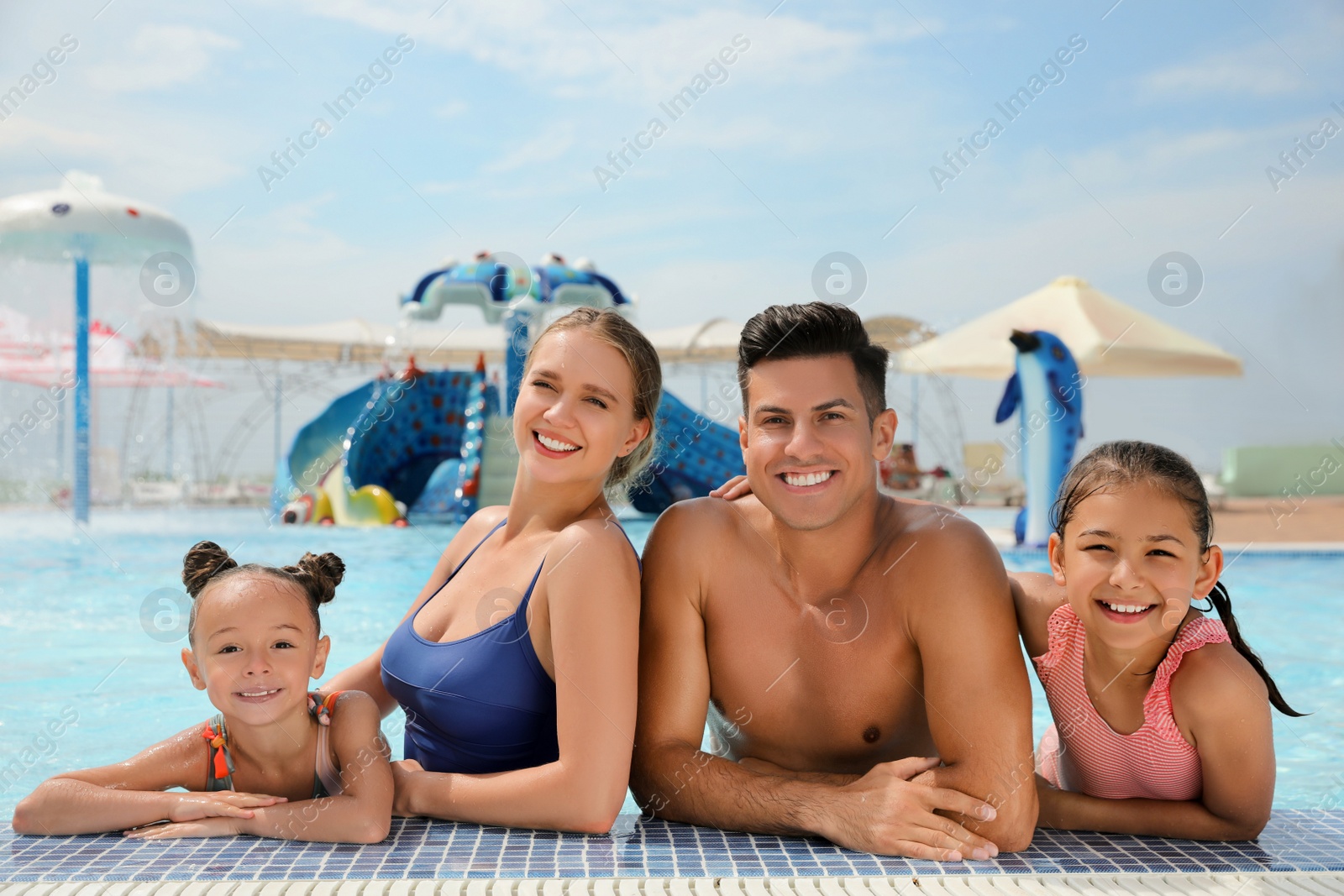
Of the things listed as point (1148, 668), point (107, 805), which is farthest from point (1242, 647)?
point (107, 805)

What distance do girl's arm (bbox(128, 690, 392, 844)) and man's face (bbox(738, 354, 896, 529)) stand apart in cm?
101

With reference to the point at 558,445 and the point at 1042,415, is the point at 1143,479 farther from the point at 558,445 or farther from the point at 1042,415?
the point at 1042,415

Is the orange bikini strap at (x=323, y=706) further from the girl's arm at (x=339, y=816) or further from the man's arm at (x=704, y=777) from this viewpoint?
the man's arm at (x=704, y=777)

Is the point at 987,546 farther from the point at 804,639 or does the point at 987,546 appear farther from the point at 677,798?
the point at 677,798

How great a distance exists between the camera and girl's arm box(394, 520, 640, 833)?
2.00 metres

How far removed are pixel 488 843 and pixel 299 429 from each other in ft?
46.5

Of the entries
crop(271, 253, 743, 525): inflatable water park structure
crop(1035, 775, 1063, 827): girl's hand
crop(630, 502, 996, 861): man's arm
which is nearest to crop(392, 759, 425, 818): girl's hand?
crop(630, 502, 996, 861): man's arm

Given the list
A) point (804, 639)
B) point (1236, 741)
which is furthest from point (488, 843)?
point (1236, 741)

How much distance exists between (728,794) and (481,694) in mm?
568

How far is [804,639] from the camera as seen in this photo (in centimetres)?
237

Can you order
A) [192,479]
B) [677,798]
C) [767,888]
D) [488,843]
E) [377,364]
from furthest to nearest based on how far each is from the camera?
1. [377,364]
2. [192,479]
3. [677,798]
4. [488,843]
5. [767,888]

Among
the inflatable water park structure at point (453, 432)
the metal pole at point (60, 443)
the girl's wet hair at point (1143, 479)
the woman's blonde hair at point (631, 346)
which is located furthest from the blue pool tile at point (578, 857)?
the metal pole at point (60, 443)

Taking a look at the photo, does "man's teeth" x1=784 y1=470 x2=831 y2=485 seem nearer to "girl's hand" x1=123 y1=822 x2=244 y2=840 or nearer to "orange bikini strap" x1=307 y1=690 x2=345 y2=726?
"orange bikini strap" x1=307 y1=690 x2=345 y2=726

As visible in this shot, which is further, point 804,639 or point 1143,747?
point 804,639
